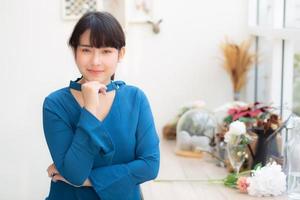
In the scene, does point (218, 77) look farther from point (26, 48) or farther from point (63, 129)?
point (63, 129)

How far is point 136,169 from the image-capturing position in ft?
5.51

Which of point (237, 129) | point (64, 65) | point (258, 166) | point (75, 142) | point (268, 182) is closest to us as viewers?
point (75, 142)

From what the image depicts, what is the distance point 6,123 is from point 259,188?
4.53 feet

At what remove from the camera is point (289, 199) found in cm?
207

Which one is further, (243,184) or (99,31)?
(243,184)

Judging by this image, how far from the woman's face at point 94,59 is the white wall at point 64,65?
1320 mm

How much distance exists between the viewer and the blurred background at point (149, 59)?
9.51 ft

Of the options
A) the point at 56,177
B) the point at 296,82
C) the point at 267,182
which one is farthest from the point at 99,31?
the point at 296,82

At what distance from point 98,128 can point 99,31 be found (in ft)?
0.91

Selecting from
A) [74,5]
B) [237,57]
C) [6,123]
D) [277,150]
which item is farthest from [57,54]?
[277,150]

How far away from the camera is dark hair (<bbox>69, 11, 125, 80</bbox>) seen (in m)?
1.63

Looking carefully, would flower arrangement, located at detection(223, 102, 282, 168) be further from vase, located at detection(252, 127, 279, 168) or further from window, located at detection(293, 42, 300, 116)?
window, located at detection(293, 42, 300, 116)

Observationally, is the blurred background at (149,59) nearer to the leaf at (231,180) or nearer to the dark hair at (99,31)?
the leaf at (231,180)

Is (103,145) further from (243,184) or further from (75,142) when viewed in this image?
(243,184)
